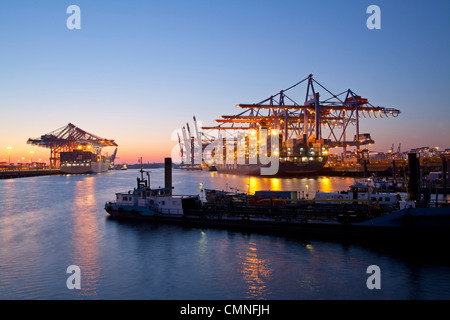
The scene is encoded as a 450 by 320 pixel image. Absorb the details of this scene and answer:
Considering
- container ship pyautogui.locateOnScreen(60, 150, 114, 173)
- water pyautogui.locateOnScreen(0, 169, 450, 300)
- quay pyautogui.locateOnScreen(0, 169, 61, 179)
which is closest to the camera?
water pyautogui.locateOnScreen(0, 169, 450, 300)

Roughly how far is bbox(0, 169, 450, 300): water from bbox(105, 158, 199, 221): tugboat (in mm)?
2170

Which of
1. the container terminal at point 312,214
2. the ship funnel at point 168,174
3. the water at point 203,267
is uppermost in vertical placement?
the ship funnel at point 168,174

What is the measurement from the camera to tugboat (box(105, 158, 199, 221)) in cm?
3130

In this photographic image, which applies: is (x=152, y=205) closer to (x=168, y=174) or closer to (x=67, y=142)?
(x=168, y=174)

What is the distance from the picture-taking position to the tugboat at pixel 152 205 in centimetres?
3130

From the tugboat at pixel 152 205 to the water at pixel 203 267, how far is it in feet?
7.12

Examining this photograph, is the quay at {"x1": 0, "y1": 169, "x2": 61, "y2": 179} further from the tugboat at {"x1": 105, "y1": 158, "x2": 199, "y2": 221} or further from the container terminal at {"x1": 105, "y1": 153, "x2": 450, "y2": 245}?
the container terminal at {"x1": 105, "y1": 153, "x2": 450, "y2": 245}

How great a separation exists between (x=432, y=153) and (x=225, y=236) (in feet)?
458

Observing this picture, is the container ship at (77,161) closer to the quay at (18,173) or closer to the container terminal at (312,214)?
the quay at (18,173)

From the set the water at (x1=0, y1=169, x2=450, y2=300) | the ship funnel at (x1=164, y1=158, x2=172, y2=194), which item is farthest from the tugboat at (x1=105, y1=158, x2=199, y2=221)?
the ship funnel at (x1=164, y1=158, x2=172, y2=194)

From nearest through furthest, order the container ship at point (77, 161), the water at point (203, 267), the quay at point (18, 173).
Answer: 1. the water at point (203, 267)
2. the quay at point (18, 173)
3. the container ship at point (77, 161)

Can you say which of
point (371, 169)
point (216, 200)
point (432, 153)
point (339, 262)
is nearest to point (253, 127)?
point (371, 169)

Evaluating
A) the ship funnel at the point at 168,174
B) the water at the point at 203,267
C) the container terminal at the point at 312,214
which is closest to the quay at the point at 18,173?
the ship funnel at the point at 168,174

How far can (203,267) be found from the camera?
62.7 feet
